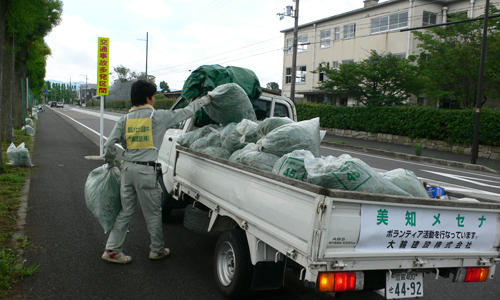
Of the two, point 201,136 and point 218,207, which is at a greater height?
point 201,136

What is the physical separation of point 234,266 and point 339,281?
111cm

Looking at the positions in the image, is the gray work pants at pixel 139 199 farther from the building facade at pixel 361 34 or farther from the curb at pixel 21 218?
the building facade at pixel 361 34

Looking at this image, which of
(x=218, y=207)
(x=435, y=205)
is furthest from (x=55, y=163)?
(x=435, y=205)

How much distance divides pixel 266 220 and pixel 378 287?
3.05ft

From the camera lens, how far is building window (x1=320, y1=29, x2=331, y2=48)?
34253mm

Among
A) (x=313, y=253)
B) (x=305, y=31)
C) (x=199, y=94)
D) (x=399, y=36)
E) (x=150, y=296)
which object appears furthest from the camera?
(x=305, y=31)

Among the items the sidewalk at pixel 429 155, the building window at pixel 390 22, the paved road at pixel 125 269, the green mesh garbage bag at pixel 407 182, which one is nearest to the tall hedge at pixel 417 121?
the sidewalk at pixel 429 155

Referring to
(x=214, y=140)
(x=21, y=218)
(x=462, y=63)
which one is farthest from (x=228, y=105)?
(x=462, y=63)

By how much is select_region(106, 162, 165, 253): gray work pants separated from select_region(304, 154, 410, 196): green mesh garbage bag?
203 cm

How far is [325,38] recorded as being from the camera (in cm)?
3462

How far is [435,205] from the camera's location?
107 inches

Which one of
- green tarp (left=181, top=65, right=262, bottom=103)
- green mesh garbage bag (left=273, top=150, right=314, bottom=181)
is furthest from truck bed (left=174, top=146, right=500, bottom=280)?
green tarp (left=181, top=65, right=262, bottom=103)

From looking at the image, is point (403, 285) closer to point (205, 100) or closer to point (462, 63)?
point (205, 100)

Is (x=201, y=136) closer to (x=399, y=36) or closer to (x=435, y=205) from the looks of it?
(x=435, y=205)
